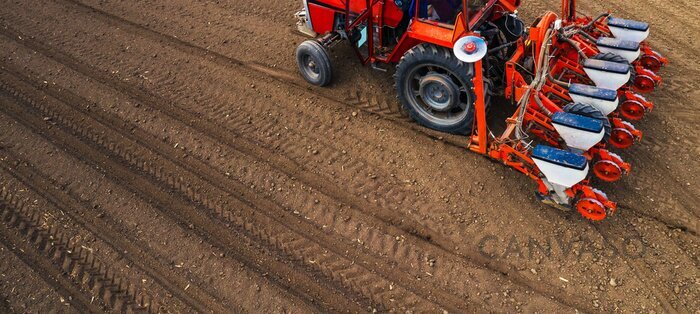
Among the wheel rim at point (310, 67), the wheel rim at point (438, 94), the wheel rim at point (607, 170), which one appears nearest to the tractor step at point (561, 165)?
the wheel rim at point (607, 170)

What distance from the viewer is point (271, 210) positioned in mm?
4828

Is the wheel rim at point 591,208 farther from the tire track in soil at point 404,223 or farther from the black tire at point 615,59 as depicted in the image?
the black tire at point 615,59

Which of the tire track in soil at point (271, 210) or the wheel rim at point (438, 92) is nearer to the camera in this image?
the tire track in soil at point (271, 210)

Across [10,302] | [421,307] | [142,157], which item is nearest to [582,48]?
[421,307]

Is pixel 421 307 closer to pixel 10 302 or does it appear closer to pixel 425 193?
pixel 425 193

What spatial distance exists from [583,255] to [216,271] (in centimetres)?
326

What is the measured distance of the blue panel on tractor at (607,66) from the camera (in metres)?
4.55

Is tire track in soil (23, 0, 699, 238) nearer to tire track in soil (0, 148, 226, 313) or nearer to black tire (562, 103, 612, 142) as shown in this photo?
black tire (562, 103, 612, 142)

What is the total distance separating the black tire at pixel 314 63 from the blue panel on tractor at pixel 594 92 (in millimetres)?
2702

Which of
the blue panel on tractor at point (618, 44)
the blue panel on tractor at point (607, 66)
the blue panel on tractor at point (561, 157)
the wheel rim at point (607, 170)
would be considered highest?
the blue panel on tractor at point (618, 44)

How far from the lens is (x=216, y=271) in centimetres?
440

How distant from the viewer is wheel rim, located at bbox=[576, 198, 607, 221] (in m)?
4.07

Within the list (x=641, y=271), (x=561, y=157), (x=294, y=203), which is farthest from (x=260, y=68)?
→ (x=641, y=271)

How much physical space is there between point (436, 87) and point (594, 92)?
148 centimetres
